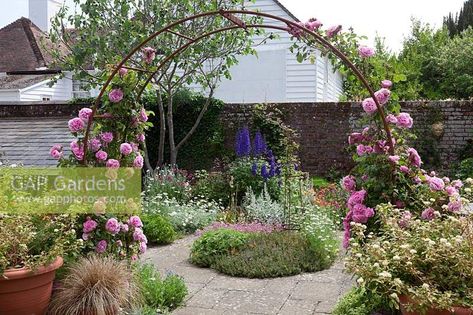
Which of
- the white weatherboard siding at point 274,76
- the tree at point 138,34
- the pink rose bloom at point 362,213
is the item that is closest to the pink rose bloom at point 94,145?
the pink rose bloom at point 362,213

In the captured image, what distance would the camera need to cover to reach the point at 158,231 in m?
6.93

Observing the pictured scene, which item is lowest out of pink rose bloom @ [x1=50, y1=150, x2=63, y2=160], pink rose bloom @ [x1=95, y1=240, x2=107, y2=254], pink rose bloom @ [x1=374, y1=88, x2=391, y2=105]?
pink rose bloom @ [x1=95, y1=240, x2=107, y2=254]

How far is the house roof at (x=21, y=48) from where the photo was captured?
70.8 feet

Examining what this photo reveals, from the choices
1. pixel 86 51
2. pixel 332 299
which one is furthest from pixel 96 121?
pixel 86 51

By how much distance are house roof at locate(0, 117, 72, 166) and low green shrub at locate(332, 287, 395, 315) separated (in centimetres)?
712

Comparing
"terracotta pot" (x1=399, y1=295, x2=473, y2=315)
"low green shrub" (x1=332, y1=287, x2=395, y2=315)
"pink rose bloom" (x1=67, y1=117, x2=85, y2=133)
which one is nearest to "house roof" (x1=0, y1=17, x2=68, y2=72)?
"pink rose bloom" (x1=67, y1=117, x2=85, y2=133)

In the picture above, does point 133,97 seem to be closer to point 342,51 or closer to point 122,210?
point 122,210

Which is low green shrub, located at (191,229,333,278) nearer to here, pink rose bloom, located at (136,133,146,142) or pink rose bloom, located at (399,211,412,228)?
pink rose bloom, located at (136,133,146,142)

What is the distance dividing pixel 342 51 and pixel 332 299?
220cm

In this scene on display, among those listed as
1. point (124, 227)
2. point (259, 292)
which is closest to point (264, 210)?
point (259, 292)

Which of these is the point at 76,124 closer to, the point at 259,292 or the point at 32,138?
the point at 259,292

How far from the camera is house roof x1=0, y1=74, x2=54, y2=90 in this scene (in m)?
19.6

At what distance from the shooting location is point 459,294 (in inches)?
112

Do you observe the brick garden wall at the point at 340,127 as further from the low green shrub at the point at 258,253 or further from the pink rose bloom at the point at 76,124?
the pink rose bloom at the point at 76,124
